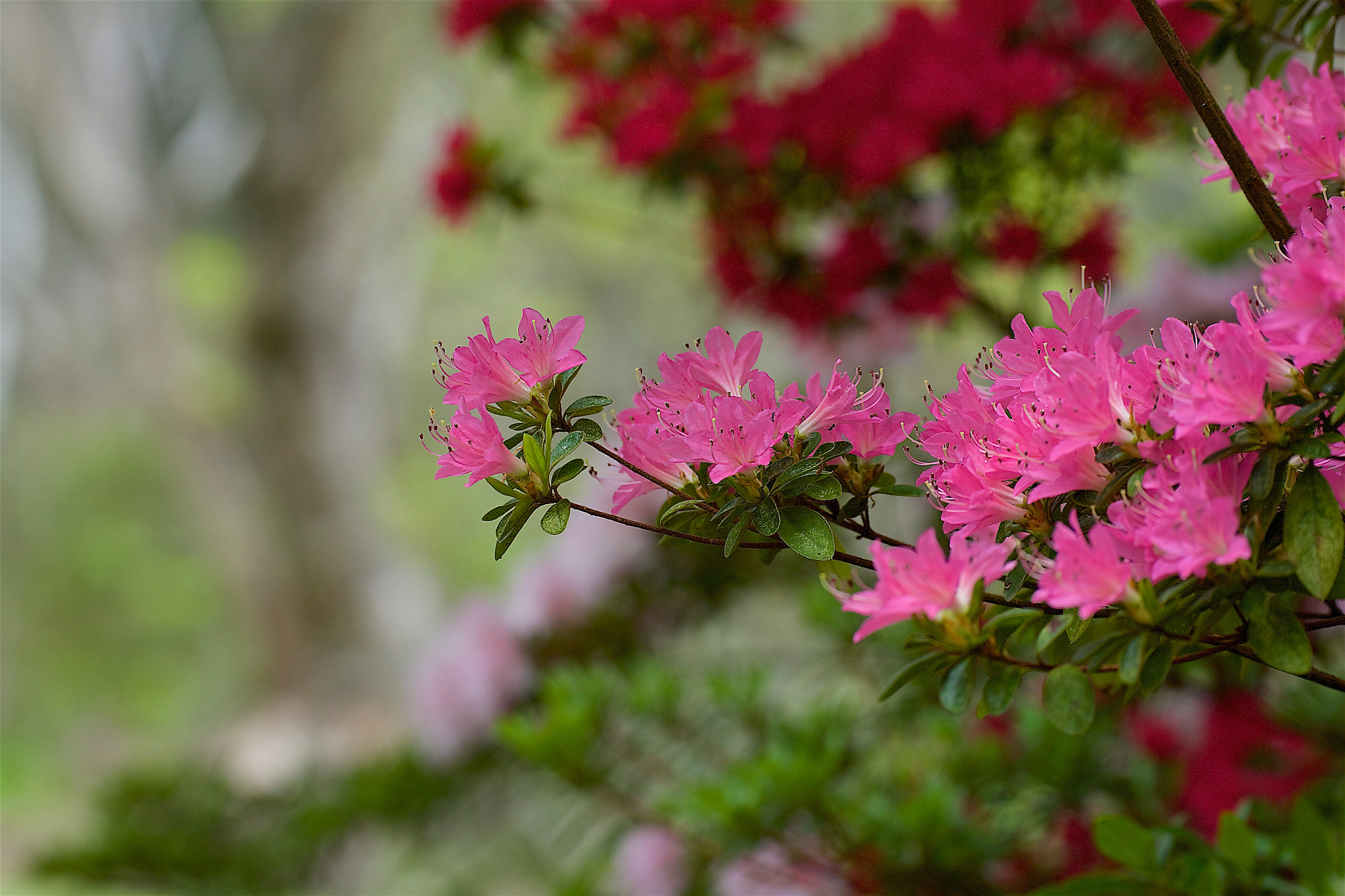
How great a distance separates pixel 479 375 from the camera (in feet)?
1.20

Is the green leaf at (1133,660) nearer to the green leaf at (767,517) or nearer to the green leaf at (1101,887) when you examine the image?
the green leaf at (767,517)

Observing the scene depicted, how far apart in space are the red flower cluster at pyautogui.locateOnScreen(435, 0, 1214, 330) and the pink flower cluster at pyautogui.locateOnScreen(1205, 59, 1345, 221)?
430 mm

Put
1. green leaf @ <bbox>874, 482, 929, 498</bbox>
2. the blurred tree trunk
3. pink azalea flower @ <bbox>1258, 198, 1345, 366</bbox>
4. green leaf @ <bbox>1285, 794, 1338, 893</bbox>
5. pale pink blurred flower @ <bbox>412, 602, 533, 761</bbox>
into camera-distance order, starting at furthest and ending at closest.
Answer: the blurred tree trunk < pale pink blurred flower @ <bbox>412, 602, 533, 761</bbox> < green leaf @ <bbox>1285, 794, 1338, 893</bbox> < green leaf @ <bbox>874, 482, 929, 498</bbox> < pink azalea flower @ <bbox>1258, 198, 1345, 366</bbox>

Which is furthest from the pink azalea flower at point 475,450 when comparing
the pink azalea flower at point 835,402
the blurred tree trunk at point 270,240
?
the blurred tree trunk at point 270,240

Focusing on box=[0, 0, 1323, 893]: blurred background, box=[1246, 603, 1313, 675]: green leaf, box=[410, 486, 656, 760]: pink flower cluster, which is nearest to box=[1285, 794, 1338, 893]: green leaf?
box=[1246, 603, 1313, 675]: green leaf

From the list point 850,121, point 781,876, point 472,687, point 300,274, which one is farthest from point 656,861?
point 300,274

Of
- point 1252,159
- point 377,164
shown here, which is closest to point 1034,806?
point 1252,159

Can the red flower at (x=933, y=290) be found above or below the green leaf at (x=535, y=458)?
above

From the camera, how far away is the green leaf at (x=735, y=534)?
36 centimetres

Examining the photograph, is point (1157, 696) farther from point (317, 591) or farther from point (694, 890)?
point (317, 591)

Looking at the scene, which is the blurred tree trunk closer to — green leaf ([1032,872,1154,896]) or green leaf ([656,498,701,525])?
green leaf ([1032,872,1154,896])

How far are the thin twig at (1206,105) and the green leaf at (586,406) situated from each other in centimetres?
22

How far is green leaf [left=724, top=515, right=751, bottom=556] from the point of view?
36 centimetres

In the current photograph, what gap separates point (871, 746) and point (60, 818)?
14.8 ft
